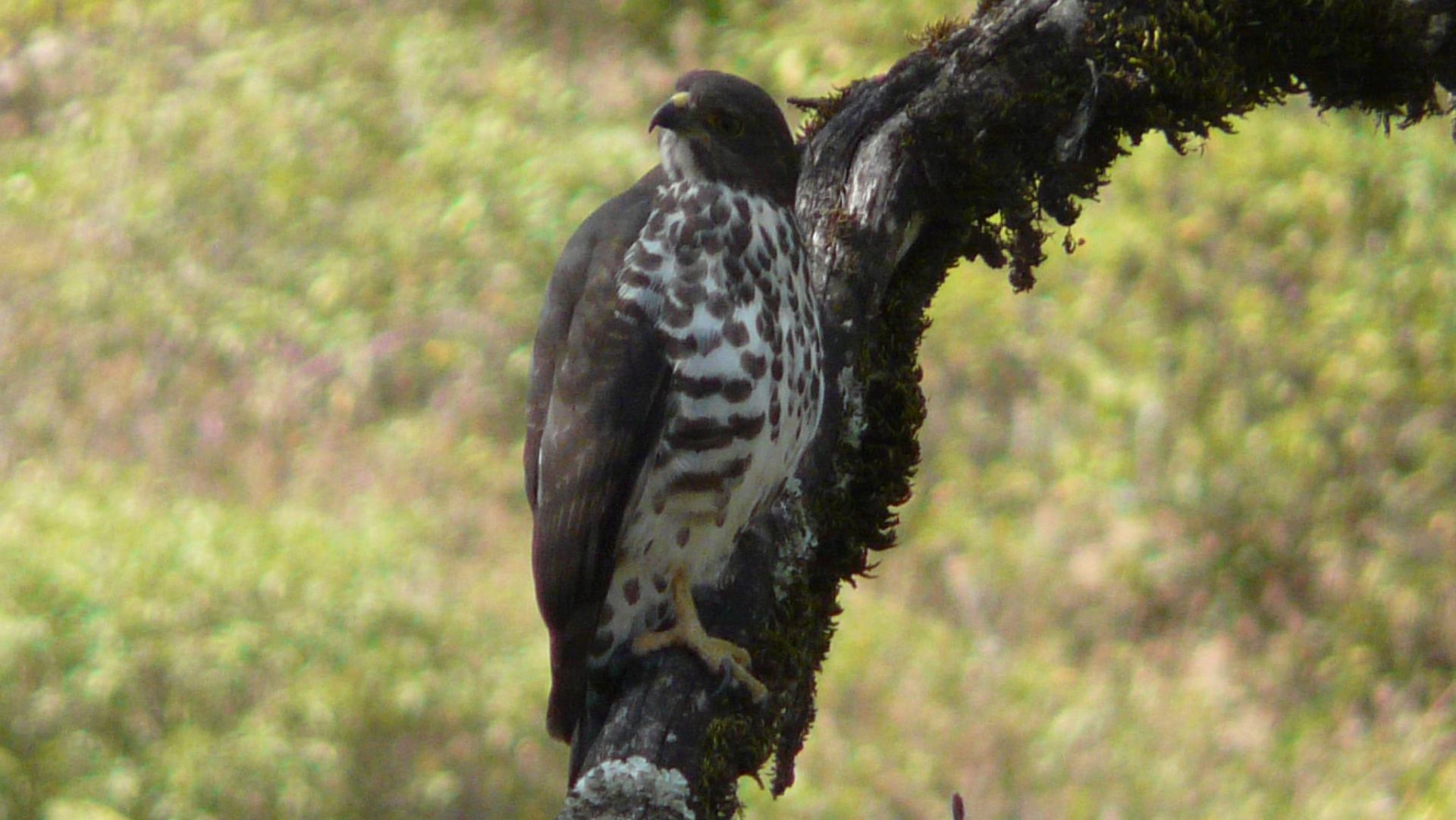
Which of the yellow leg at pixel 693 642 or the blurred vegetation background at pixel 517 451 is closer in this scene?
the yellow leg at pixel 693 642

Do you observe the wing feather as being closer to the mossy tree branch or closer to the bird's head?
the mossy tree branch

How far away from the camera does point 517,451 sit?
9.09 m

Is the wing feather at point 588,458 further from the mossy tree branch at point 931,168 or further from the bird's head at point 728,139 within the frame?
the bird's head at point 728,139

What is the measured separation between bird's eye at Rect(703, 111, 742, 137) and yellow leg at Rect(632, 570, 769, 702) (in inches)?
35.9

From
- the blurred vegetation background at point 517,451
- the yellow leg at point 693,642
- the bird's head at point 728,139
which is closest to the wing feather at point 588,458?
the yellow leg at point 693,642

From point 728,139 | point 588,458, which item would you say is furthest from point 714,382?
point 728,139

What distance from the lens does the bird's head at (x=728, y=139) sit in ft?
11.9

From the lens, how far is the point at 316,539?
7793mm

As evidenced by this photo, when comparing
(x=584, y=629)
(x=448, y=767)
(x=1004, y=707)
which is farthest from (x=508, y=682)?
(x=584, y=629)

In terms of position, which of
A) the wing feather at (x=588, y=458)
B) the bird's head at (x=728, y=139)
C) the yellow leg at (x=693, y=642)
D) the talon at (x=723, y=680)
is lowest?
the talon at (x=723, y=680)

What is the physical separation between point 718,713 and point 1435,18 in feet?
6.74

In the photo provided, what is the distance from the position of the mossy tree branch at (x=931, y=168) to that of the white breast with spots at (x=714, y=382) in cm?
8

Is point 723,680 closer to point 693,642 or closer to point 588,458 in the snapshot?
point 693,642

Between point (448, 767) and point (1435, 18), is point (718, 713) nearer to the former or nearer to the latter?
point (1435, 18)
